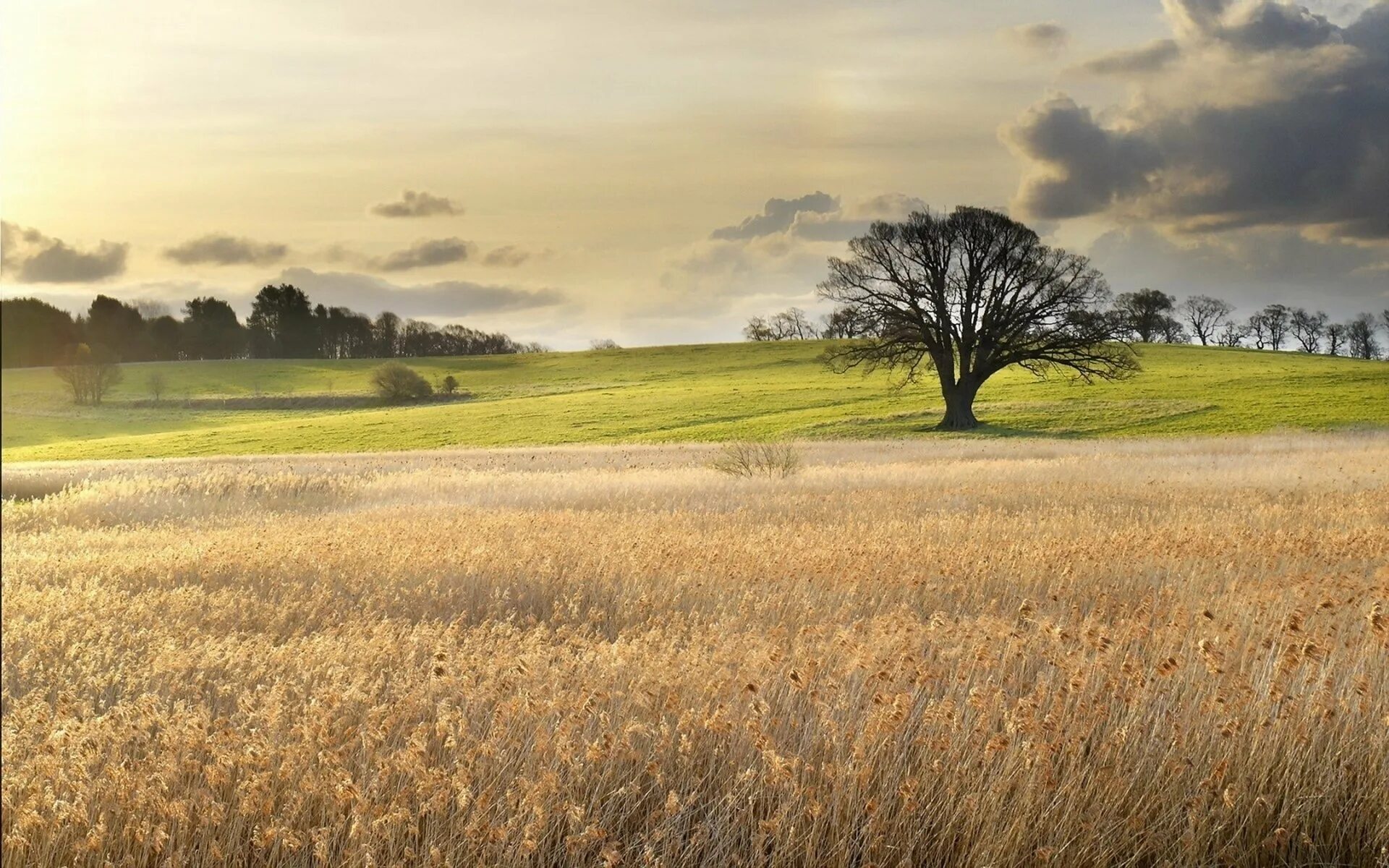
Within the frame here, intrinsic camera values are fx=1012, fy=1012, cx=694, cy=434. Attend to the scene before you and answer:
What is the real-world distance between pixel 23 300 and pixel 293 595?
27.7ft

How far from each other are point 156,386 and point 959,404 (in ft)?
209

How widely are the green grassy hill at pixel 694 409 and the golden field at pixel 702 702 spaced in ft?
92.5

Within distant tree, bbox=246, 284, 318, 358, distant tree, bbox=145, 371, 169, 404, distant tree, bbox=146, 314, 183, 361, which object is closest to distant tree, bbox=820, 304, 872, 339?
distant tree, bbox=146, 314, 183, 361

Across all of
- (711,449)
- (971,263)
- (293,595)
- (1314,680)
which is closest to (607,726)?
(1314,680)

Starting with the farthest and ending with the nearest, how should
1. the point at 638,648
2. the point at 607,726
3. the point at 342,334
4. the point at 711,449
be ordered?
1. the point at 342,334
2. the point at 711,449
3. the point at 638,648
4. the point at 607,726

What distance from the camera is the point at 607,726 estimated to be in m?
5.12

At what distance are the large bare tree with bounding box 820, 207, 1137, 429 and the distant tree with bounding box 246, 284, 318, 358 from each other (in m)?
78.2

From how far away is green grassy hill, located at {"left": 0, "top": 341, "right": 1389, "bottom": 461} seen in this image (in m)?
47.5

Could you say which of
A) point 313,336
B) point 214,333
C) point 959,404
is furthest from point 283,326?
point 959,404

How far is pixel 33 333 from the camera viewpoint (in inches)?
65.2

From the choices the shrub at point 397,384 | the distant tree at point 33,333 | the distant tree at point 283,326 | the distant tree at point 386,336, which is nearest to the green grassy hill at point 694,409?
the shrub at point 397,384

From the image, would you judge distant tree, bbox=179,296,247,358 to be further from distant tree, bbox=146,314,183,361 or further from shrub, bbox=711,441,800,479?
distant tree, bbox=146,314,183,361

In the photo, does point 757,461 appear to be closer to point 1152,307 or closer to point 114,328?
point 114,328

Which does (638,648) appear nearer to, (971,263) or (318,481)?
(318,481)
